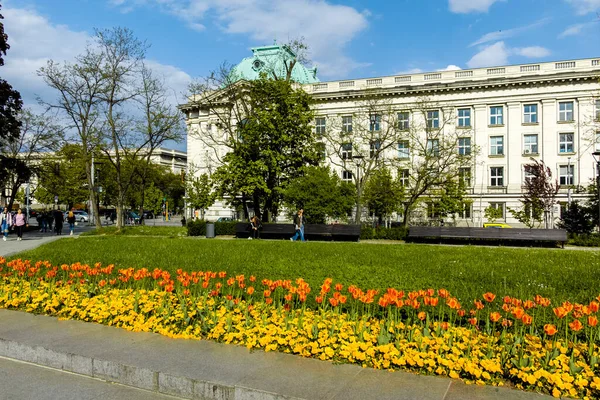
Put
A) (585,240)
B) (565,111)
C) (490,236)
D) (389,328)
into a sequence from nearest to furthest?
(389,328) < (585,240) < (490,236) < (565,111)

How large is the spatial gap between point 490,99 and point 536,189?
53.3 feet

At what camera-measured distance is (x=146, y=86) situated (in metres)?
36.7

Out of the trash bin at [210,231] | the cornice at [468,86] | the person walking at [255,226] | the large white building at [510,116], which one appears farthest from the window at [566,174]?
the trash bin at [210,231]

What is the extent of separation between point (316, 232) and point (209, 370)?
82.1 ft

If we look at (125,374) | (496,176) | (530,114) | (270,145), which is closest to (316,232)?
(270,145)

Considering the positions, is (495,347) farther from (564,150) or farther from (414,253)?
(564,150)

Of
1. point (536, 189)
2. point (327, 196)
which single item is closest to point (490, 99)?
point (536, 189)

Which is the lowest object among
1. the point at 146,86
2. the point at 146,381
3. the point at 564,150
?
the point at 146,381

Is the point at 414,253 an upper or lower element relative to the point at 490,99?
lower

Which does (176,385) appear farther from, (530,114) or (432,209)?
(530,114)

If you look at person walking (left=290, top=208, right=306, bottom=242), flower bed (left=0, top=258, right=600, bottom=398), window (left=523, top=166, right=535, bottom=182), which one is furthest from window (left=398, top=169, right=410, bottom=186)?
flower bed (left=0, top=258, right=600, bottom=398)

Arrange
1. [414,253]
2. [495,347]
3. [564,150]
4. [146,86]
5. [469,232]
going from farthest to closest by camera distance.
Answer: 1. [564,150]
2. [146,86]
3. [469,232]
4. [414,253]
5. [495,347]

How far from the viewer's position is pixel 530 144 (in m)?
51.2

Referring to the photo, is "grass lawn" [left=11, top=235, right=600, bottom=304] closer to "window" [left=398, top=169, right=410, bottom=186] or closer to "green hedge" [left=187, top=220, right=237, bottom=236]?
"green hedge" [left=187, top=220, right=237, bottom=236]
